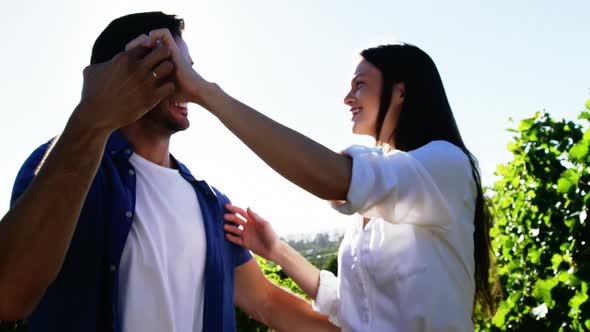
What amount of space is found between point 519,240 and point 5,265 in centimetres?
529

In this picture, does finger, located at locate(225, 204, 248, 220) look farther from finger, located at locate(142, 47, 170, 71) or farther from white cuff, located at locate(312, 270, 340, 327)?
finger, located at locate(142, 47, 170, 71)

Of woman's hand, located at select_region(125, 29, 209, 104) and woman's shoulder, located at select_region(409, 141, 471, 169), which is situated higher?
woman's hand, located at select_region(125, 29, 209, 104)

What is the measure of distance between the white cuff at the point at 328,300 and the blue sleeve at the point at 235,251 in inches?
18.8

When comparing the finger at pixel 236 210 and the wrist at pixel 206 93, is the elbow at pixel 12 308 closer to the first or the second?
the wrist at pixel 206 93

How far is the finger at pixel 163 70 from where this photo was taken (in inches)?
85.7

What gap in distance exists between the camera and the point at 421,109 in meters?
2.89

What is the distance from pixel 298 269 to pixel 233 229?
1.73 ft

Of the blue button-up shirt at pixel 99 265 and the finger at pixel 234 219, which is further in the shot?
the finger at pixel 234 219

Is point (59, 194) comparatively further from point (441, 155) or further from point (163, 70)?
point (441, 155)

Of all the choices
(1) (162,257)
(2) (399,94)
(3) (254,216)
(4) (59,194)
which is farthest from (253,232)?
(4) (59,194)

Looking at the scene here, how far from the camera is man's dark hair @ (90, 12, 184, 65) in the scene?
10.8 ft

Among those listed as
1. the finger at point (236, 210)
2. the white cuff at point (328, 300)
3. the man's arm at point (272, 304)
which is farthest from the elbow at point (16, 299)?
the white cuff at point (328, 300)

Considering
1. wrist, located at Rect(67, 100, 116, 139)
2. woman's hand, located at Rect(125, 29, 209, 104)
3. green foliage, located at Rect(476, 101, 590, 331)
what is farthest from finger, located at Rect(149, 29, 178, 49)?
green foliage, located at Rect(476, 101, 590, 331)

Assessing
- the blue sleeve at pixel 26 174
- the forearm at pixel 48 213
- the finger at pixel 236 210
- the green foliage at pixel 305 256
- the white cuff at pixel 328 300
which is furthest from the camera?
the green foliage at pixel 305 256
